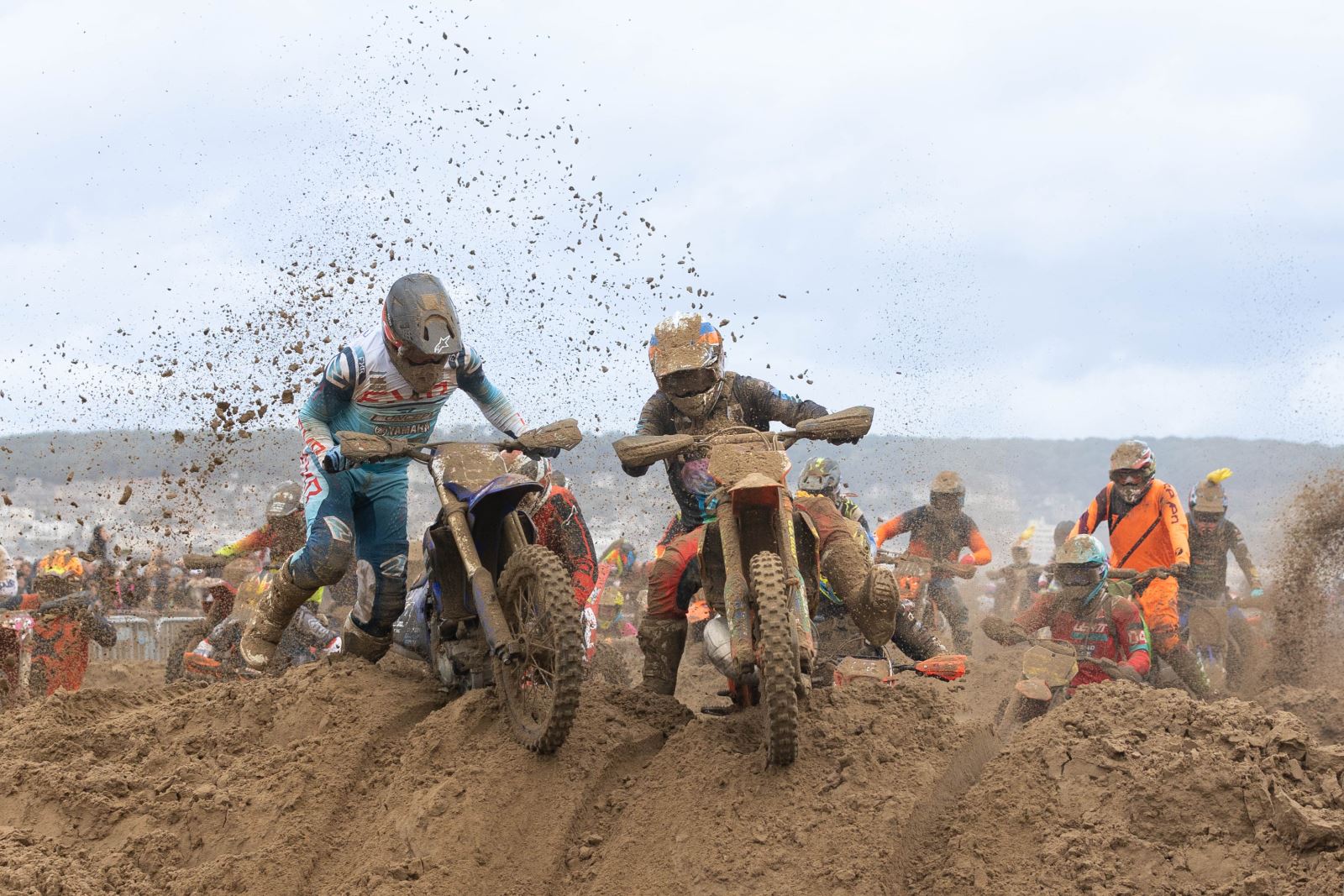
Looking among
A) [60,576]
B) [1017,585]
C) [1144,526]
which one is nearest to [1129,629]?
[1144,526]

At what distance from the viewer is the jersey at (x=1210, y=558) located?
15.2 m

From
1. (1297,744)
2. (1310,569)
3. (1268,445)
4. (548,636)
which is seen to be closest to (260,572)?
(548,636)

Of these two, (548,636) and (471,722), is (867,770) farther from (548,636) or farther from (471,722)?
(471,722)

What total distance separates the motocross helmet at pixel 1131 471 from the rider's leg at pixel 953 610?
2.19m

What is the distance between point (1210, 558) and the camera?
15.4 metres

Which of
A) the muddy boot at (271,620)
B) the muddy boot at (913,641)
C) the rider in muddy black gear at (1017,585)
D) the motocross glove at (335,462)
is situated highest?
the motocross glove at (335,462)

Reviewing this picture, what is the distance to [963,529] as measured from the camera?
15648mm

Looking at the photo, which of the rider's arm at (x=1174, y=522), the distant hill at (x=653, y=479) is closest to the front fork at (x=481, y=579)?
the rider's arm at (x=1174, y=522)

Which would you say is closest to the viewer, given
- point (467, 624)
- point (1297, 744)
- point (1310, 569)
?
point (1297, 744)

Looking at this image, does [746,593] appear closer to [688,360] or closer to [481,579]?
[481,579]

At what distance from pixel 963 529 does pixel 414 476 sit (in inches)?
1780

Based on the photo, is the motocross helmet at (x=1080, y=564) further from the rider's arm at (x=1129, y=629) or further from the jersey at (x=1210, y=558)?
the jersey at (x=1210, y=558)

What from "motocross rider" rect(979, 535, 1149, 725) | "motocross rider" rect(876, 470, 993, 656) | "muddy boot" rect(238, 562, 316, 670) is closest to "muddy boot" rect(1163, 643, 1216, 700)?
"motocross rider" rect(979, 535, 1149, 725)

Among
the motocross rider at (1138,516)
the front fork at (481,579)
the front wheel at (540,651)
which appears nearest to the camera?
the front wheel at (540,651)
